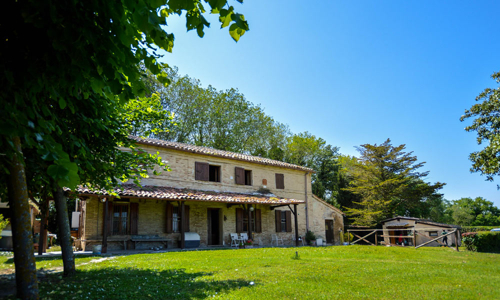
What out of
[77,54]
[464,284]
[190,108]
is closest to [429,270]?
[464,284]

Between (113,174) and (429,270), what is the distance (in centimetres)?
767

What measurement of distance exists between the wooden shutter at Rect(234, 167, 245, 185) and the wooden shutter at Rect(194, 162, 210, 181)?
2.08 meters

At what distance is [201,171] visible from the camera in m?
18.7

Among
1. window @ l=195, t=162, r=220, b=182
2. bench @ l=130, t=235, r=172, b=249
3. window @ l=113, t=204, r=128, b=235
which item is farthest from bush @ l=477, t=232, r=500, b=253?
window @ l=113, t=204, r=128, b=235

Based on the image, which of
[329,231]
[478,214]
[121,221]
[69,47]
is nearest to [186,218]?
[121,221]

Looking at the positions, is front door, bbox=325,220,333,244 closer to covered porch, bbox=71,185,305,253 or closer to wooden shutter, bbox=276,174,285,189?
covered porch, bbox=71,185,305,253

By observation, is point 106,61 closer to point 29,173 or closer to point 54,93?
point 54,93

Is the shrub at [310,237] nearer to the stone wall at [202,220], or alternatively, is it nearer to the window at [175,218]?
the stone wall at [202,220]

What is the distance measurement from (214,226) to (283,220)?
16.0 feet

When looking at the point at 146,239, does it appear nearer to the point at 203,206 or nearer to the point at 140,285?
the point at 203,206

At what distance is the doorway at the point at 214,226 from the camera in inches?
741

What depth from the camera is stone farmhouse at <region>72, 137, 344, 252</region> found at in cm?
1483

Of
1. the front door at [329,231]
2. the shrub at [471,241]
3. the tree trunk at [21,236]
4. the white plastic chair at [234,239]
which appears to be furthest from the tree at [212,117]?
the tree trunk at [21,236]

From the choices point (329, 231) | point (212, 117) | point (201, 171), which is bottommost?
point (329, 231)
